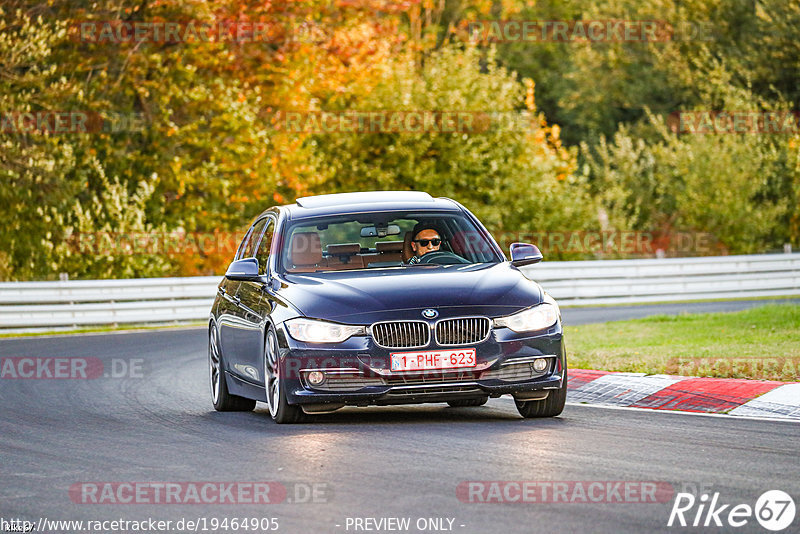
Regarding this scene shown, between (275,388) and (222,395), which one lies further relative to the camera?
(222,395)

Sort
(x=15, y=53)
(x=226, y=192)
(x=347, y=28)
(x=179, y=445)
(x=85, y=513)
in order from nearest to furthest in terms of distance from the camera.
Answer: (x=85, y=513)
(x=179, y=445)
(x=15, y=53)
(x=226, y=192)
(x=347, y=28)

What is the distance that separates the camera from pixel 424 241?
12.2 metres

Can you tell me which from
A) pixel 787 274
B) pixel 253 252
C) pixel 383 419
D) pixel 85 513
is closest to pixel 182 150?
pixel 787 274

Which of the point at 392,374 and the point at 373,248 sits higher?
the point at 373,248

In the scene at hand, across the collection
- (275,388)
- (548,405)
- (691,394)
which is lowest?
(691,394)

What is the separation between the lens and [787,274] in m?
32.5

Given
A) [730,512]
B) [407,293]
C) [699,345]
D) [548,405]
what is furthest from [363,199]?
[730,512]

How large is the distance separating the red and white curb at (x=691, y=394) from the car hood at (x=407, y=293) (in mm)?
1685

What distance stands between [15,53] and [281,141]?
273 inches

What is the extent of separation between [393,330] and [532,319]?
101cm

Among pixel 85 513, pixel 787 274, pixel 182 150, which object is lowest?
pixel 787 274

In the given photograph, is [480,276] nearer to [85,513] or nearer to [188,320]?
[85,513]

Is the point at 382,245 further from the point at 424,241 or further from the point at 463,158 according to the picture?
the point at 463,158

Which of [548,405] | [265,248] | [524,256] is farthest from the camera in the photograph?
[265,248]
